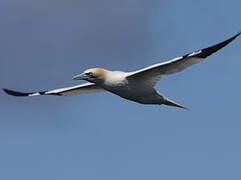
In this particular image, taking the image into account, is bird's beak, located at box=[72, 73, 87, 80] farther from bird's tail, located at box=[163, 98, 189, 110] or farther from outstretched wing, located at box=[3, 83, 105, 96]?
bird's tail, located at box=[163, 98, 189, 110]

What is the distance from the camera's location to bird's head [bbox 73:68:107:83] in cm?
3425

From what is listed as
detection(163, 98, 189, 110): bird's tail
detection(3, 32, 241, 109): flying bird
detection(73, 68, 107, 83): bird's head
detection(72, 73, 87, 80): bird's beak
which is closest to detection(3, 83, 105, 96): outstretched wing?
detection(72, 73, 87, 80): bird's beak

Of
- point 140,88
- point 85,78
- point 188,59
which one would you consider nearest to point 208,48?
point 188,59

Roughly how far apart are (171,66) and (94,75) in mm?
3828

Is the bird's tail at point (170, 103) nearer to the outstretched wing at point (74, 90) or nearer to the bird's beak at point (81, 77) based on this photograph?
the outstretched wing at point (74, 90)

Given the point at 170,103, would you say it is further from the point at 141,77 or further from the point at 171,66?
the point at 171,66

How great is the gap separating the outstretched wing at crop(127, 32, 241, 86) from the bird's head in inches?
51.0

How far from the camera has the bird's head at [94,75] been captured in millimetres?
34250

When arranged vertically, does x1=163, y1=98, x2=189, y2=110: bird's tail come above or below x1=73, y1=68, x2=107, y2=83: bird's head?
below

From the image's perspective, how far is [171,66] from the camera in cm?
3409

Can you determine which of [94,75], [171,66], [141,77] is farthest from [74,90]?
→ [171,66]

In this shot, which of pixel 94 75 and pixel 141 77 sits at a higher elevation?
pixel 94 75

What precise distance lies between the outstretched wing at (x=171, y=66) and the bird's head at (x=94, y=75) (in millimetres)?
1296

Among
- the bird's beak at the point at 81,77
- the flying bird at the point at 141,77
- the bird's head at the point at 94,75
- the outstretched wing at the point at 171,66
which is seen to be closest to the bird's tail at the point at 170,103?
the flying bird at the point at 141,77
